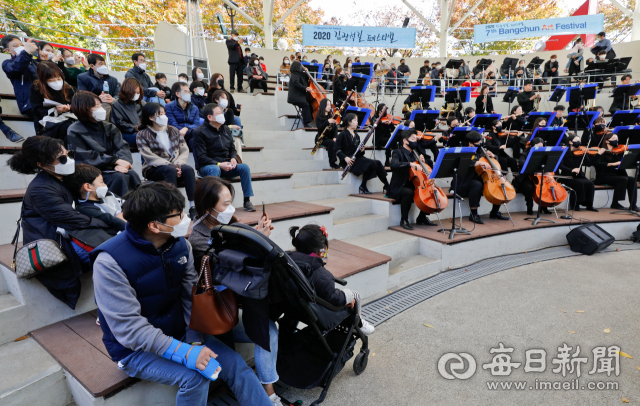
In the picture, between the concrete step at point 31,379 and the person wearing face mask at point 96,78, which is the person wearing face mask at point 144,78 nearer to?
the person wearing face mask at point 96,78

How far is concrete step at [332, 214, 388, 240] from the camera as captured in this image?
4.45 metres

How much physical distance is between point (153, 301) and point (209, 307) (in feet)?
0.91

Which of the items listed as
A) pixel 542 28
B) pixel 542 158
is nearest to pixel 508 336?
pixel 542 158

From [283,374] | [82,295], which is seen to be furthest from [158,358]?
[82,295]

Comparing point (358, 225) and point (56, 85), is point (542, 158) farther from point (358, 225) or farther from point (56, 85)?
point (56, 85)

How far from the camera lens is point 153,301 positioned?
1639 mm

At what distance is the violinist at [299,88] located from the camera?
7770mm

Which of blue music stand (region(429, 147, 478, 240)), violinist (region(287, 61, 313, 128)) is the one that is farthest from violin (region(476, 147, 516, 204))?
violinist (region(287, 61, 313, 128))

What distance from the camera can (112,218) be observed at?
248 centimetres

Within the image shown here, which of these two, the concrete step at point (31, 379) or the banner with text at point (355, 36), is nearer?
the concrete step at point (31, 379)

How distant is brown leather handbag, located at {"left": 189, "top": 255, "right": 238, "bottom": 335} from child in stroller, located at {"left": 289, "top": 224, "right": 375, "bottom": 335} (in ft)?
1.64

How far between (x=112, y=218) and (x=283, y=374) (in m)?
1.63

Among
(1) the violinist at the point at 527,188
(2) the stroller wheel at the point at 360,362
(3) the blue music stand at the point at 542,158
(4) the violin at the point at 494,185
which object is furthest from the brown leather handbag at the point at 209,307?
(1) the violinist at the point at 527,188

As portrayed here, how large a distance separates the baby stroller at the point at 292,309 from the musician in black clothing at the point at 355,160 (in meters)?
3.37
